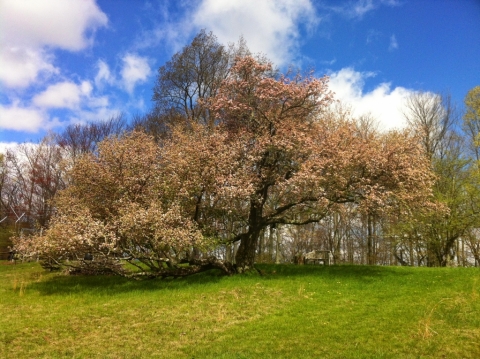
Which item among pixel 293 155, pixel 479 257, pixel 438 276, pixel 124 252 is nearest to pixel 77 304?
pixel 124 252

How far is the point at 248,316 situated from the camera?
1088 centimetres

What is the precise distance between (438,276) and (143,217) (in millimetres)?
12338

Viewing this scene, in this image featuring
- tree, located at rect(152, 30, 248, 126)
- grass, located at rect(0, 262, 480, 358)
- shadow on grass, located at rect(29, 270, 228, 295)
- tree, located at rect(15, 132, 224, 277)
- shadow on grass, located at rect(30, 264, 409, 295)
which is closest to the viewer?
grass, located at rect(0, 262, 480, 358)

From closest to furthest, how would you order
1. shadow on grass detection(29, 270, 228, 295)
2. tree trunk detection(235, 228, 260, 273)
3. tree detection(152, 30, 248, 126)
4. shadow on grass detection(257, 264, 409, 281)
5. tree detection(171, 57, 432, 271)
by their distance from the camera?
shadow on grass detection(29, 270, 228, 295), tree detection(171, 57, 432, 271), shadow on grass detection(257, 264, 409, 281), tree trunk detection(235, 228, 260, 273), tree detection(152, 30, 248, 126)

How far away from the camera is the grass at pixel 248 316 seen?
7984 mm

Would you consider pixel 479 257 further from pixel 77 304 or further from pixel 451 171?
pixel 77 304

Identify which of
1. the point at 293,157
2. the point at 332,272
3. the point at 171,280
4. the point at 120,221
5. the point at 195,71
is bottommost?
the point at 171,280

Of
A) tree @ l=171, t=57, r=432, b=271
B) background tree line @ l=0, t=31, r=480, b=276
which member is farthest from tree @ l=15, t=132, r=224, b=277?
tree @ l=171, t=57, r=432, b=271

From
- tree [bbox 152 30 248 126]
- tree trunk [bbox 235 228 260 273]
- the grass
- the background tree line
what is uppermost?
tree [bbox 152 30 248 126]

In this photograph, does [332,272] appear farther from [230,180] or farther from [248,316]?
[248,316]

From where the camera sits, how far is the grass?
7984mm

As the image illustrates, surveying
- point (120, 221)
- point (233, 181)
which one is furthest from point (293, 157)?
point (120, 221)

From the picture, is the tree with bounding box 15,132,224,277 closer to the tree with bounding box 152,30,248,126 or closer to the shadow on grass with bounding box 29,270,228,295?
the shadow on grass with bounding box 29,270,228,295

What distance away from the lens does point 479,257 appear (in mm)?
31719
